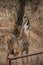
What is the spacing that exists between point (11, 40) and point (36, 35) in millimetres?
1127

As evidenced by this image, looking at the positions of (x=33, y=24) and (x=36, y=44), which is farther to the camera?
(x=33, y=24)

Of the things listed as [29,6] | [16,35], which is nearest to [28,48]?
[16,35]

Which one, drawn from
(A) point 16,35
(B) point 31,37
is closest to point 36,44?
(B) point 31,37

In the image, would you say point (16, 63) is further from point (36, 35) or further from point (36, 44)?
point (36, 35)

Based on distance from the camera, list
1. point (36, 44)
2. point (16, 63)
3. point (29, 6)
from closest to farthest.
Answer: point (16, 63) < point (36, 44) < point (29, 6)

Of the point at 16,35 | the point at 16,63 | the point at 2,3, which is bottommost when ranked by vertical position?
the point at 16,63

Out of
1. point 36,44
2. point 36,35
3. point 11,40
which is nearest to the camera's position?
point 11,40

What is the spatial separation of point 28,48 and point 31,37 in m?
0.57

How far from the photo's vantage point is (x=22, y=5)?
4.89 meters

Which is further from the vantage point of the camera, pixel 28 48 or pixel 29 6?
pixel 29 6

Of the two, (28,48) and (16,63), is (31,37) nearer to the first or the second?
(28,48)

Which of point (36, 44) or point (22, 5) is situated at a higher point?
point (22, 5)

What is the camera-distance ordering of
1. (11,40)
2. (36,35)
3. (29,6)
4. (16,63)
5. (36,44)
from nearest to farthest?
(16,63) → (11,40) → (36,44) → (36,35) → (29,6)

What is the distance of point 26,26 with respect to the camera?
5211 millimetres
